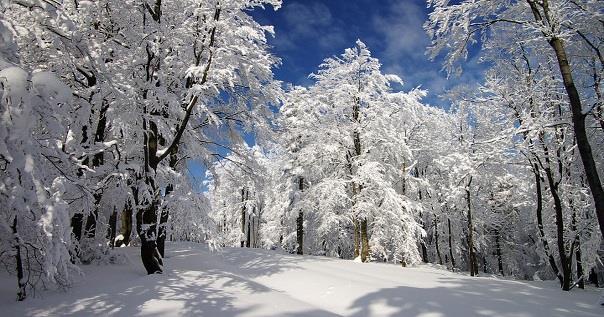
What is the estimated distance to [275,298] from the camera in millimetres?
7035

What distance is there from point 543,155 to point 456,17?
7.36 meters

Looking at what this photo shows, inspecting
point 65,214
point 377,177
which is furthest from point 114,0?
point 377,177

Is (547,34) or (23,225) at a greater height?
(547,34)

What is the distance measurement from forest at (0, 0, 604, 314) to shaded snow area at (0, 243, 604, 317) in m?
0.57

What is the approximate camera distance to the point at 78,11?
8406 millimetres

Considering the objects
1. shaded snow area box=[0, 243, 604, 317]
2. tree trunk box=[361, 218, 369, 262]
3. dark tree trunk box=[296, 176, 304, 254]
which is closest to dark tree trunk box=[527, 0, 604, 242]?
shaded snow area box=[0, 243, 604, 317]

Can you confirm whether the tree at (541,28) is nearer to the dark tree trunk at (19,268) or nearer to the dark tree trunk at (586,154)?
→ the dark tree trunk at (586,154)

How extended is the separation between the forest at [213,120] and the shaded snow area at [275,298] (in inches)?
22.6

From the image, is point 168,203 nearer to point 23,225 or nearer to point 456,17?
point 23,225

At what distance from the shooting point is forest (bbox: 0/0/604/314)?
4.58 metres

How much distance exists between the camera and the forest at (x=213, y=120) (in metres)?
4.58

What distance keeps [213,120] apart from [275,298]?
4929 mm

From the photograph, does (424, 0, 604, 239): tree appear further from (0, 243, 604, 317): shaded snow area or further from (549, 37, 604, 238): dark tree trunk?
(0, 243, 604, 317): shaded snow area

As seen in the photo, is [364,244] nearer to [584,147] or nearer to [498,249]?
[584,147]
